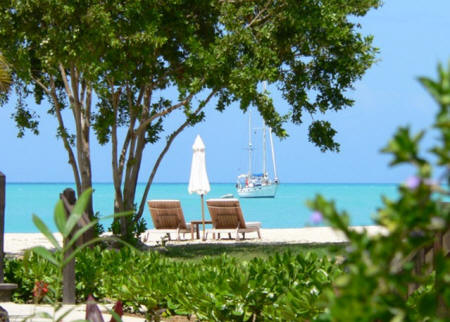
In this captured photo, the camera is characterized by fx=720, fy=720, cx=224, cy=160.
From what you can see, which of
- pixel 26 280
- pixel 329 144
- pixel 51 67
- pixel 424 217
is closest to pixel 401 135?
pixel 424 217

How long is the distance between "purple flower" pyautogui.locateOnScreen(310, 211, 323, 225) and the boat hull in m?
79.6

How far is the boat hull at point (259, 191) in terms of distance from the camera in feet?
267

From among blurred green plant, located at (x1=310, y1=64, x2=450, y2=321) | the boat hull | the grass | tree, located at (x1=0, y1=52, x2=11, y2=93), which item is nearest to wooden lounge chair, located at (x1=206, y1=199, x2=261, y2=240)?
the grass

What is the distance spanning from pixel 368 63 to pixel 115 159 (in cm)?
612

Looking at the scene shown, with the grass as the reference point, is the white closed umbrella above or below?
above

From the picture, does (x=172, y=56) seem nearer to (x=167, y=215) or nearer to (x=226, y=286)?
(x=167, y=215)

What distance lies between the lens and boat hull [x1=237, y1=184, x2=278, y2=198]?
81438 millimetres

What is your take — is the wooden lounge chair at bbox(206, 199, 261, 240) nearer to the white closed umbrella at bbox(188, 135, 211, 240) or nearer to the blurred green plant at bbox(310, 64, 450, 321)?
the white closed umbrella at bbox(188, 135, 211, 240)

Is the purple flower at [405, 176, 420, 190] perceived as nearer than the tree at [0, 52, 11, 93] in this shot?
Yes

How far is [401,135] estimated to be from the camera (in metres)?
1.01

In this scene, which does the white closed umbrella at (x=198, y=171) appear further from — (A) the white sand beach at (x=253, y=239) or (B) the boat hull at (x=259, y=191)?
(B) the boat hull at (x=259, y=191)

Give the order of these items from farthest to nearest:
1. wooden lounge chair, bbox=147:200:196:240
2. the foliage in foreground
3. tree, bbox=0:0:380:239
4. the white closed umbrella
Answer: the white closed umbrella < wooden lounge chair, bbox=147:200:196:240 < tree, bbox=0:0:380:239 < the foliage in foreground

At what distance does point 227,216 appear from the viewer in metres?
18.5

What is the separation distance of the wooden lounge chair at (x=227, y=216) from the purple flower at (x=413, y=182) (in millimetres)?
16715
